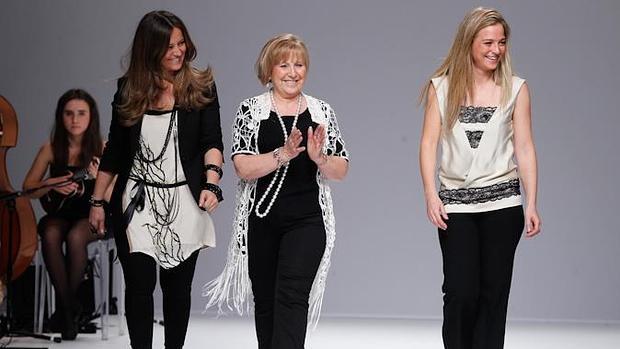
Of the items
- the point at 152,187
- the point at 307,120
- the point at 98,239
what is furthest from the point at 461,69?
Answer: the point at 98,239

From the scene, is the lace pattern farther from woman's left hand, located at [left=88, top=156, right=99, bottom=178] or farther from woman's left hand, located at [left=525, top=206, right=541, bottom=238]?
woman's left hand, located at [left=88, top=156, right=99, bottom=178]

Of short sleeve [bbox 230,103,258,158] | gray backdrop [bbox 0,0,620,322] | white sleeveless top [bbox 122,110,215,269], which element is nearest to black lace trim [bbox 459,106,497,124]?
short sleeve [bbox 230,103,258,158]

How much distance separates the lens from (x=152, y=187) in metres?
4.16

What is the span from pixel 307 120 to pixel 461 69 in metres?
0.52

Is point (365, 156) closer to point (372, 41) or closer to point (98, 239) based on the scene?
point (372, 41)

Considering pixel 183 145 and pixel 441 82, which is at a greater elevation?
pixel 441 82

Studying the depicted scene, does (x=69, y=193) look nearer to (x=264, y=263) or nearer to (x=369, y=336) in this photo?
(x=369, y=336)

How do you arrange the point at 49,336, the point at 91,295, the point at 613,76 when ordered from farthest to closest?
the point at 613,76 → the point at 91,295 → the point at 49,336

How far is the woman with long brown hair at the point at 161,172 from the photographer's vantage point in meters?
4.15

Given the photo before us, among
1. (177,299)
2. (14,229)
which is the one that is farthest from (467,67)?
(14,229)

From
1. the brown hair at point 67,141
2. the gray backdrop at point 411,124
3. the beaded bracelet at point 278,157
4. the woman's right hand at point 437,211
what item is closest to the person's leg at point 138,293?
the beaded bracelet at point 278,157

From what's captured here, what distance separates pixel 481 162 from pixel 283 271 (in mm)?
702

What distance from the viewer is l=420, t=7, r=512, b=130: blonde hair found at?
3.94 metres

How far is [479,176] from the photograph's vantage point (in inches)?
154
